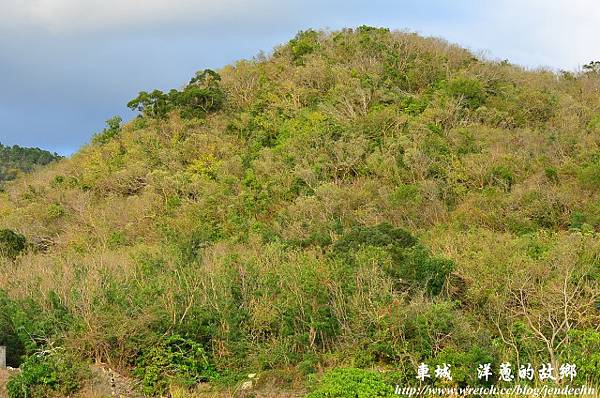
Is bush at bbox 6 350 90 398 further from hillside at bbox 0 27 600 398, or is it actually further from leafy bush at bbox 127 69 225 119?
leafy bush at bbox 127 69 225 119

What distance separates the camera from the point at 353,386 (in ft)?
24.4

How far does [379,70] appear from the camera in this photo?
102 feet

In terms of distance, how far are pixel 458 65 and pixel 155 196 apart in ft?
53.3

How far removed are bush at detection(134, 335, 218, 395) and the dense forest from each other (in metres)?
47.8

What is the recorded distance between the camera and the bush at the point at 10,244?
20.1 meters

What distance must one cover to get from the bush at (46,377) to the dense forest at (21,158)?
47.9 meters

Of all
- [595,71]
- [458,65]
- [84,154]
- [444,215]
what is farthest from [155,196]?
[595,71]

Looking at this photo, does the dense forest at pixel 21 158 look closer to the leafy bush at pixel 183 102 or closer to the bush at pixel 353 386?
the leafy bush at pixel 183 102

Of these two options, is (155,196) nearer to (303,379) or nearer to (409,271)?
(409,271)

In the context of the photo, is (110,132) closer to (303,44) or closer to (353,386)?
(303,44)

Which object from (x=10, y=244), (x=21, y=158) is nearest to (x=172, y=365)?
(x=10, y=244)

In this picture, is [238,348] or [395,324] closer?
[395,324]

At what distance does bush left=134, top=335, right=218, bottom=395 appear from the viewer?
9.60m

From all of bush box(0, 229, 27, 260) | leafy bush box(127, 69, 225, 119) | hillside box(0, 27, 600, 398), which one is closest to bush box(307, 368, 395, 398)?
hillside box(0, 27, 600, 398)
